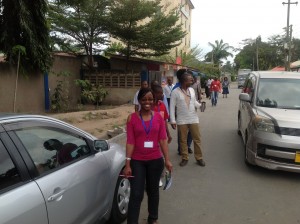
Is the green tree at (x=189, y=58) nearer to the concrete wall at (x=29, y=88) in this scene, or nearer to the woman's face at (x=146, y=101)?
the concrete wall at (x=29, y=88)

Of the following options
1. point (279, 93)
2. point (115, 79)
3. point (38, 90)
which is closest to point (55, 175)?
point (279, 93)

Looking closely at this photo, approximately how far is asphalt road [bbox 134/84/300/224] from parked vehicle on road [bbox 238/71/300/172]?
35 cm

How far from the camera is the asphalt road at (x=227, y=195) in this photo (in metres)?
4.28

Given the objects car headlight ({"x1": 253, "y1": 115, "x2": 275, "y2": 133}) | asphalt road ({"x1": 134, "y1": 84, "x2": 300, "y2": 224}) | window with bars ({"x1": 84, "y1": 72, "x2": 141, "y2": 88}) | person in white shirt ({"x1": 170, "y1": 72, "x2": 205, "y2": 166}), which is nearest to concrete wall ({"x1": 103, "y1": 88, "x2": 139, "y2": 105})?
window with bars ({"x1": 84, "y1": 72, "x2": 141, "y2": 88})

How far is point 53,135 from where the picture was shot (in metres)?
3.22

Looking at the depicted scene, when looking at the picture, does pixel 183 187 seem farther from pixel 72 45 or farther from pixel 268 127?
pixel 72 45

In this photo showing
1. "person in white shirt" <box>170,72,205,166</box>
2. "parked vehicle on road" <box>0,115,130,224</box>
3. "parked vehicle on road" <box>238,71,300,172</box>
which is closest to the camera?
"parked vehicle on road" <box>0,115,130,224</box>

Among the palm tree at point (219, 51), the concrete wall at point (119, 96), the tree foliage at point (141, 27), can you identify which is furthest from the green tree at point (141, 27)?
the palm tree at point (219, 51)

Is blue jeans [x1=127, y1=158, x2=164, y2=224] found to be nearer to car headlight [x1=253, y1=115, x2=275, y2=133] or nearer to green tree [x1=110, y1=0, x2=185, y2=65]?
car headlight [x1=253, y1=115, x2=275, y2=133]

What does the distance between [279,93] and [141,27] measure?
12.1 metres

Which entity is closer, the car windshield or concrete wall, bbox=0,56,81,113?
the car windshield

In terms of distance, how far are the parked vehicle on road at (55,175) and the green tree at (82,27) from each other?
545 inches

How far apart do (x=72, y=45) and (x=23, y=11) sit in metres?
7.94

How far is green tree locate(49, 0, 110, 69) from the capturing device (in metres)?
17.0
